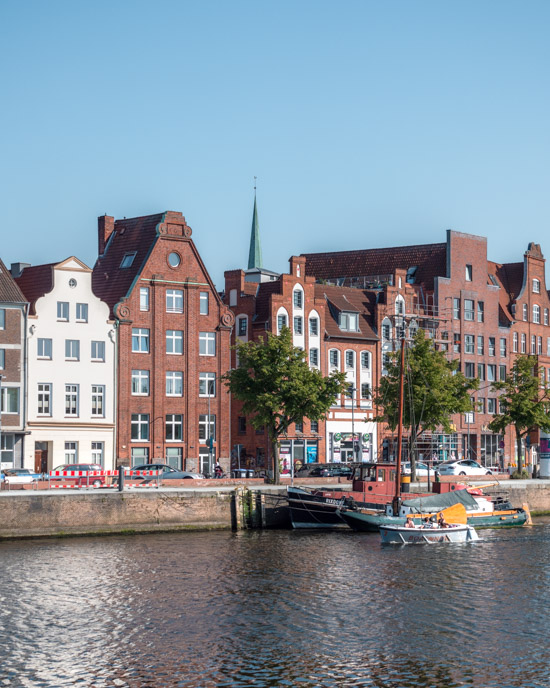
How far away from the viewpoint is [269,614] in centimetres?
4075

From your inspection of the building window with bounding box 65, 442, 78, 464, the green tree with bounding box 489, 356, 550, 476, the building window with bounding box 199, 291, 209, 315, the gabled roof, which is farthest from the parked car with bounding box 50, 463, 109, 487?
the green tree with bounding box 489, 356, 550, 476

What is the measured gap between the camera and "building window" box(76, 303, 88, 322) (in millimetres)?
88938

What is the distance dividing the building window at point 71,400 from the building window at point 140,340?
242 inches

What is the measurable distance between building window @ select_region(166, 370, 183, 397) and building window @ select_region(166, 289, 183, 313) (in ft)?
16.8

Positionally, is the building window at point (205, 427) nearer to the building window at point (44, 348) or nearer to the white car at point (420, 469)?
the building window at point (44, 348)

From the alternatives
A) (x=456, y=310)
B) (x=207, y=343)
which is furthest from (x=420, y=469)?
(x=456, y=310)

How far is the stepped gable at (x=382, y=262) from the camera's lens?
394 ft

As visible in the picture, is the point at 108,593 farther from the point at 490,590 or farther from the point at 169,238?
the point at 169,238

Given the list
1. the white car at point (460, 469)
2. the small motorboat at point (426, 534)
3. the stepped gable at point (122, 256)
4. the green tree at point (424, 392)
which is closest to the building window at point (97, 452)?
the stepped gable at point (122, 256)

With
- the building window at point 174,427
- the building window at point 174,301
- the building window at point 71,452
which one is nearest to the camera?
the building window at point 71,452

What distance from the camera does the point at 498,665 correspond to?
3359 centimetres

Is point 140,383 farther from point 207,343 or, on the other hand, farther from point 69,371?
point 207,343

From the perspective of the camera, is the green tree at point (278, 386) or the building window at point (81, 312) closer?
the green tree at point (278, 386)

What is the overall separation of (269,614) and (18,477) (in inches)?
1345
